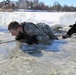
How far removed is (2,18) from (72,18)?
3437mm

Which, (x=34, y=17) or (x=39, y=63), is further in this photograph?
(x=34, y=17)

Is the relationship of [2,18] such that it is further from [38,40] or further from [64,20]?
[38,40]

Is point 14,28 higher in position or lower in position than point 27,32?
higher

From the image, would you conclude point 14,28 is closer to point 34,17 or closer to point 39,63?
point 39,63

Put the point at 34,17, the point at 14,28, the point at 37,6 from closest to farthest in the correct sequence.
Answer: the point at 14,28
the point at 34,17
the point at 37,6

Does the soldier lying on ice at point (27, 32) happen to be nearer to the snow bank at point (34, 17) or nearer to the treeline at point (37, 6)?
the snow bank at point (34, 17)

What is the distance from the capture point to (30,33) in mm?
5453

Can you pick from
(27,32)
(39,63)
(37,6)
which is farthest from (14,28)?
(37,6)

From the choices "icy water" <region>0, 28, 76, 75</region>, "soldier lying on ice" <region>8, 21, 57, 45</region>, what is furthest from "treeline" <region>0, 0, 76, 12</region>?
"icy water" <region>0, 28, 76, 75</region>

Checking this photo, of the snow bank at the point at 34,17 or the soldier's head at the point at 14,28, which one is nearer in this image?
the soldier's head at the point at 14,28

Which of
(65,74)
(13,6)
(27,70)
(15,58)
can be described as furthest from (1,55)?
(13,6)

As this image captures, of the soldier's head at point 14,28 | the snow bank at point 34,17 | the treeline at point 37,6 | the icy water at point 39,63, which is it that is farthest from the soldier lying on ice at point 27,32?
the treeline at point 37,6

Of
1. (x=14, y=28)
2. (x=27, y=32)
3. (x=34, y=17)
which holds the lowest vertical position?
(x=34, y=17)

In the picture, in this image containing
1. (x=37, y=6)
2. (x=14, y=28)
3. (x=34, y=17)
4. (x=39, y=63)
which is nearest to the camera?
(x=39, y=63)
